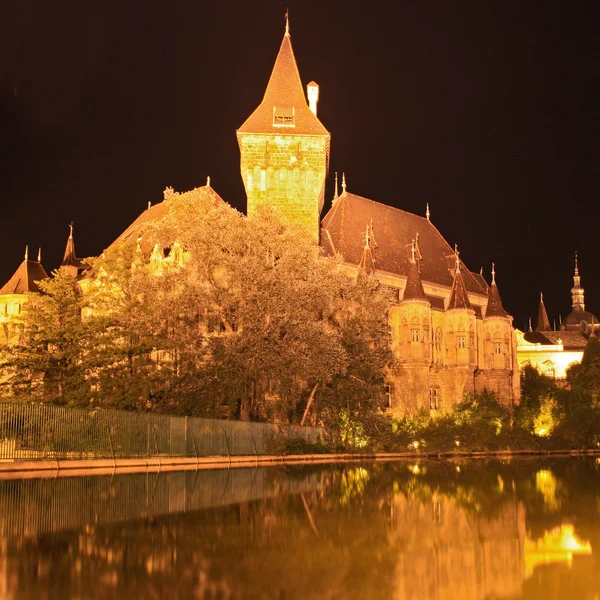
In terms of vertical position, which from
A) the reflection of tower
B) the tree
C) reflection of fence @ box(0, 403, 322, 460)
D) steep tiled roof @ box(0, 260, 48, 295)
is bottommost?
the reflection of tower

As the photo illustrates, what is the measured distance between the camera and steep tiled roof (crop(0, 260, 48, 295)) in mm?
76875

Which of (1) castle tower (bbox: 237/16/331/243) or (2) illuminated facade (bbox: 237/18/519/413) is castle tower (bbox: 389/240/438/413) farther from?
(1) castle tower (bbox: 237/16/331/243)

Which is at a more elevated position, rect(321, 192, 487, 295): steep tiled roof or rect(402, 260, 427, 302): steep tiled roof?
rect(321, 192, 487, 295): steep tiled roof

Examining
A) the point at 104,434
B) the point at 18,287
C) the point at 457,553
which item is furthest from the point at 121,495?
the point at 18,287

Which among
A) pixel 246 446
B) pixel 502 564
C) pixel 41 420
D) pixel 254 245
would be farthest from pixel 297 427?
pixel 502 564

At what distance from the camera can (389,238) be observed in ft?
233

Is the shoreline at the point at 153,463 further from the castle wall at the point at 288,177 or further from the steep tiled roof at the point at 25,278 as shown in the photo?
the steep tiled roof at the point at 25,278

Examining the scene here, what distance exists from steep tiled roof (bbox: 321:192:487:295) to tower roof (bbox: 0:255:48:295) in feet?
85.0

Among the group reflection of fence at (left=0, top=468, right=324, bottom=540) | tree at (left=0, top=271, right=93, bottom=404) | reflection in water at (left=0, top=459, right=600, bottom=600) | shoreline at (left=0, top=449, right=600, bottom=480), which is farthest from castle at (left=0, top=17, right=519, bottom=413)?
reflection in water at (left=0, top=459, right=600, bottom=600)

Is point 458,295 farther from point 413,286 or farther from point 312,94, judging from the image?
point 312,94

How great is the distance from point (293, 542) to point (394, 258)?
58366mm

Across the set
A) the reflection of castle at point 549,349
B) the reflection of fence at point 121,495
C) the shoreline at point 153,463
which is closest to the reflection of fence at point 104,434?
the shoreline at point 153,463

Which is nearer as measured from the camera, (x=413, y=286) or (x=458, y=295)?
(x=413, y=286)

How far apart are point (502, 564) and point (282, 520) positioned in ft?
16.4
